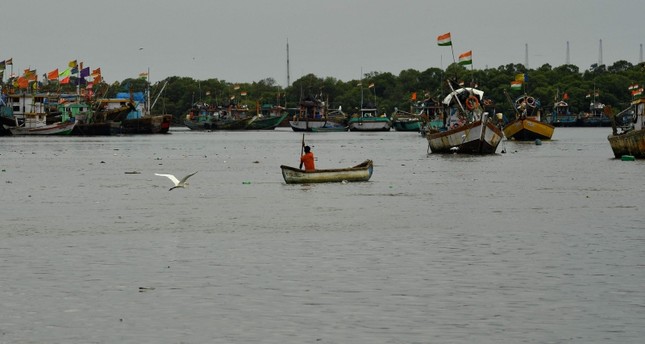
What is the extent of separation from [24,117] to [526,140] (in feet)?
237

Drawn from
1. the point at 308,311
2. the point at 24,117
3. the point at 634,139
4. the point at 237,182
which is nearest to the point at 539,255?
the point at 308,311

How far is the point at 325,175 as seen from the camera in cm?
5059

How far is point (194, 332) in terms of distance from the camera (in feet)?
60.7

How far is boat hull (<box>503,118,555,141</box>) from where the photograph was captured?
114688mm

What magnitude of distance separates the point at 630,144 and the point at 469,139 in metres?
11.9

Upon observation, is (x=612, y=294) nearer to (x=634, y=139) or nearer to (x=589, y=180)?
(x=589, y=180)

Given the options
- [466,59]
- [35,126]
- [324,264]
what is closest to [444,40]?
[466,59]

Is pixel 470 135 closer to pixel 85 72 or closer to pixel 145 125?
pixel 85 72

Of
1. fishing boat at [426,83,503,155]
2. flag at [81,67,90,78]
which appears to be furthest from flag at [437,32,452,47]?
flag at [81,67,90,78]

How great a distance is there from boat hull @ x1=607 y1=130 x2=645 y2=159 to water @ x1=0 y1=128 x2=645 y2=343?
18.3 m

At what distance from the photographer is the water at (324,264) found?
1892cm

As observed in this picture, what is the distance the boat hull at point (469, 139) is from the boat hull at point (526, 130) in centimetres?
2931

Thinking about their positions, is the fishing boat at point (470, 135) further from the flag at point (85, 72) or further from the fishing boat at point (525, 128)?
the flag at point (85, 72)

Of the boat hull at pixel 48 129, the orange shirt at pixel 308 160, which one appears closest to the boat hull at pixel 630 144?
the orange shirt at pixel 308 160
